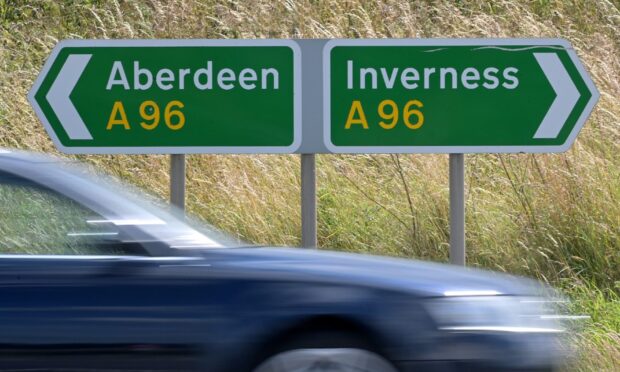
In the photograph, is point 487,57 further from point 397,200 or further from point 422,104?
point 397,200

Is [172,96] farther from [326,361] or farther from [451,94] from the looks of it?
[326,361]

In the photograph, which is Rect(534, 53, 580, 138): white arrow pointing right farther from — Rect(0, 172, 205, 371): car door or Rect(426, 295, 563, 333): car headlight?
Rect(0, 172, 205, 371): car door

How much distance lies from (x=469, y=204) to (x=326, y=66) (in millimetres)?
1986

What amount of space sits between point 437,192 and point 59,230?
176 inches

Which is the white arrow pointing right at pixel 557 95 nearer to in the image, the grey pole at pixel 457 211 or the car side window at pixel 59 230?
the grey pole at pixel 457 211

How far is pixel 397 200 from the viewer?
352 inches

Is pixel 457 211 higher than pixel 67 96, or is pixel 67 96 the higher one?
pixel 67 96

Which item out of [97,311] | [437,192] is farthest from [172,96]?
[97,311]

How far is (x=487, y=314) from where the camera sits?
175 inches

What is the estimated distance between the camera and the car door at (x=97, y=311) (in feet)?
14.1

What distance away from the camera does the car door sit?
14.1 feet

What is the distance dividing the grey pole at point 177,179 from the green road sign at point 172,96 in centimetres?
18

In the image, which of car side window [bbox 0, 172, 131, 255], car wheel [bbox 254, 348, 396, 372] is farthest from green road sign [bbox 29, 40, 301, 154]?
car wheel [bbox 254, 348, 396, 372]

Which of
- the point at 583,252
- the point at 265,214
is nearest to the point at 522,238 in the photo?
the point at 583,252
